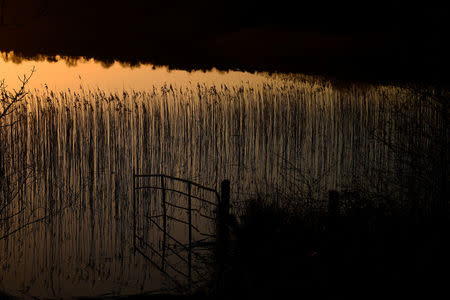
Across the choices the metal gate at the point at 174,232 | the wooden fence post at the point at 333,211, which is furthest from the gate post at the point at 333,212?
the metal gate at the point at 174,232

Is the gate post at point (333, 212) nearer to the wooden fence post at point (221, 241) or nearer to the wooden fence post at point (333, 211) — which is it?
the wooden fence post at point (333, 211)

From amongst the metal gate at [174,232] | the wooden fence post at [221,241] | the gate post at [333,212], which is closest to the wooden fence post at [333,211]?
the gate post at [333,212]

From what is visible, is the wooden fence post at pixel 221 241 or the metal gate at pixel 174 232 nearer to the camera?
the wooden fence post at pixel 221 241

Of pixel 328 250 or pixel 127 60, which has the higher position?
pixel 127 60

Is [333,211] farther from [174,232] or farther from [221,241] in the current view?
[174,232]

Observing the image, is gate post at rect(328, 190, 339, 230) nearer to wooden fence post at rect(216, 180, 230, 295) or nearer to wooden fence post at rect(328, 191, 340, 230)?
wooden fence post at rect(328, 191, 340, 230)

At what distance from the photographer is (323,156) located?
21.6 feet

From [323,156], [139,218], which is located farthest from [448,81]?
[139,218]

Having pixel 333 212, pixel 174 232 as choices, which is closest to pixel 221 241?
pixel 333 212

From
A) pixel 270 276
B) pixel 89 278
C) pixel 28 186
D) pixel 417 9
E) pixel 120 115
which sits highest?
pixel 417 9

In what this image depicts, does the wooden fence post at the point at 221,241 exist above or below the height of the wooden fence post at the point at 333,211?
below

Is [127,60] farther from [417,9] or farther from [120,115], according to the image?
[417,9]

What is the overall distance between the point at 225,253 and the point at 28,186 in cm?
304

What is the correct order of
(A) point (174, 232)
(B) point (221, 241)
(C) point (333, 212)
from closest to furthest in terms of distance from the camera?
(C) point (333, 212) → (B) point (221, 241) → (A) point (174, 232)
